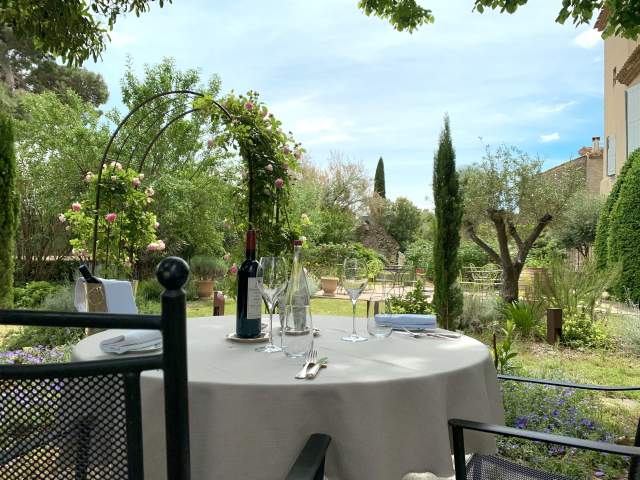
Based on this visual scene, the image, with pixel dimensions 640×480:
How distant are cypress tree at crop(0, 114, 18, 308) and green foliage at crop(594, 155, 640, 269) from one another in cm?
1053

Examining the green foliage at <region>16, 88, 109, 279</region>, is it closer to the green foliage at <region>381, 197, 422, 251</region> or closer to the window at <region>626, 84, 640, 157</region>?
the window at <region>626, 84, 640, 157</region>

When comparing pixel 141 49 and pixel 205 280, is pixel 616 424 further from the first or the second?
pixel 141 49

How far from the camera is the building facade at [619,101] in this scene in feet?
37.9

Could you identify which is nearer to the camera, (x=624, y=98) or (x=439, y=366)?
(x=439, y=366)

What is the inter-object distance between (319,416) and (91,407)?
72cm

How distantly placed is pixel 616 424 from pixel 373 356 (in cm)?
266

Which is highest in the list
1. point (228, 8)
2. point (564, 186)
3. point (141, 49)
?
point (141, 49)

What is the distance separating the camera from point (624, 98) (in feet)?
41.0

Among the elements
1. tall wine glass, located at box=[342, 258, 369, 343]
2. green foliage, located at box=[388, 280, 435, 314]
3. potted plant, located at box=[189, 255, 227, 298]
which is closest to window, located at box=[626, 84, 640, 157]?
green foliage, located at box=[388, 280, 435, 314]

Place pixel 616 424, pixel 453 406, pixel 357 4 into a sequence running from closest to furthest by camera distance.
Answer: pixel 453 406 < pixel 616 424 < pixel 357 4

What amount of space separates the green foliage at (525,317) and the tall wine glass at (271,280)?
5.04 meters

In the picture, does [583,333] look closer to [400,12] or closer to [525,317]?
[525,317]

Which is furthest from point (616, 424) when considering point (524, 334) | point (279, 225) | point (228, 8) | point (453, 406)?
A: point (228, 8)

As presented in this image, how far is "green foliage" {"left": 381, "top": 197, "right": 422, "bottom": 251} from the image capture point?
73.3ft
